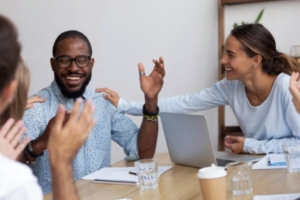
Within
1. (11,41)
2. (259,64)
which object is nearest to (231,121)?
(259,64)

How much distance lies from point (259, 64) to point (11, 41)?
1.79 m

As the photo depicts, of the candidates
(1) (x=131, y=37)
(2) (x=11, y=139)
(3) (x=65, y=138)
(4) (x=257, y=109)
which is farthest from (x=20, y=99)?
(1) (x=131, y=37)

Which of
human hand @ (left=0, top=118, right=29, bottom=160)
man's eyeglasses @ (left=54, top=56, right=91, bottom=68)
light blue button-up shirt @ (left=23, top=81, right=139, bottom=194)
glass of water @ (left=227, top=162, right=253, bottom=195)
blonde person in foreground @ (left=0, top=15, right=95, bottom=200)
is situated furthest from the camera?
man's eyeglasses @ (left=54, top=56, right=91, bottom=68)

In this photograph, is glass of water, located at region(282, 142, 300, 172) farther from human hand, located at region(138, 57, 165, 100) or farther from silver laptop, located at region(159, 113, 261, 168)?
human hand, located at region(138, 57, 165, 100)

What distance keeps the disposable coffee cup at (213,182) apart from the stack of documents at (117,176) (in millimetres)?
388

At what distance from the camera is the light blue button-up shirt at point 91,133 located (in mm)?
2295

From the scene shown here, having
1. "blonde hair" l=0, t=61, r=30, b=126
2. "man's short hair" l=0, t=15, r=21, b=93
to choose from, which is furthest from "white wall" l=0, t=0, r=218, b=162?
"man's short hair" l=0, t=15, r=21, b=93

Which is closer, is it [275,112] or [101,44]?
[275,112]

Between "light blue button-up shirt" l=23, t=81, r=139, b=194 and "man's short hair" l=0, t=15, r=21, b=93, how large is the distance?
1.29 meters

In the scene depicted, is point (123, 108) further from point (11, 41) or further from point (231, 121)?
point (11, 41)

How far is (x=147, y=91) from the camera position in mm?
2457

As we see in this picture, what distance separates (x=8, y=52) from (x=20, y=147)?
0.45 meters

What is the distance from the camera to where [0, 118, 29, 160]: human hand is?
1.38 m

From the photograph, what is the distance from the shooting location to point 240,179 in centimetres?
166
